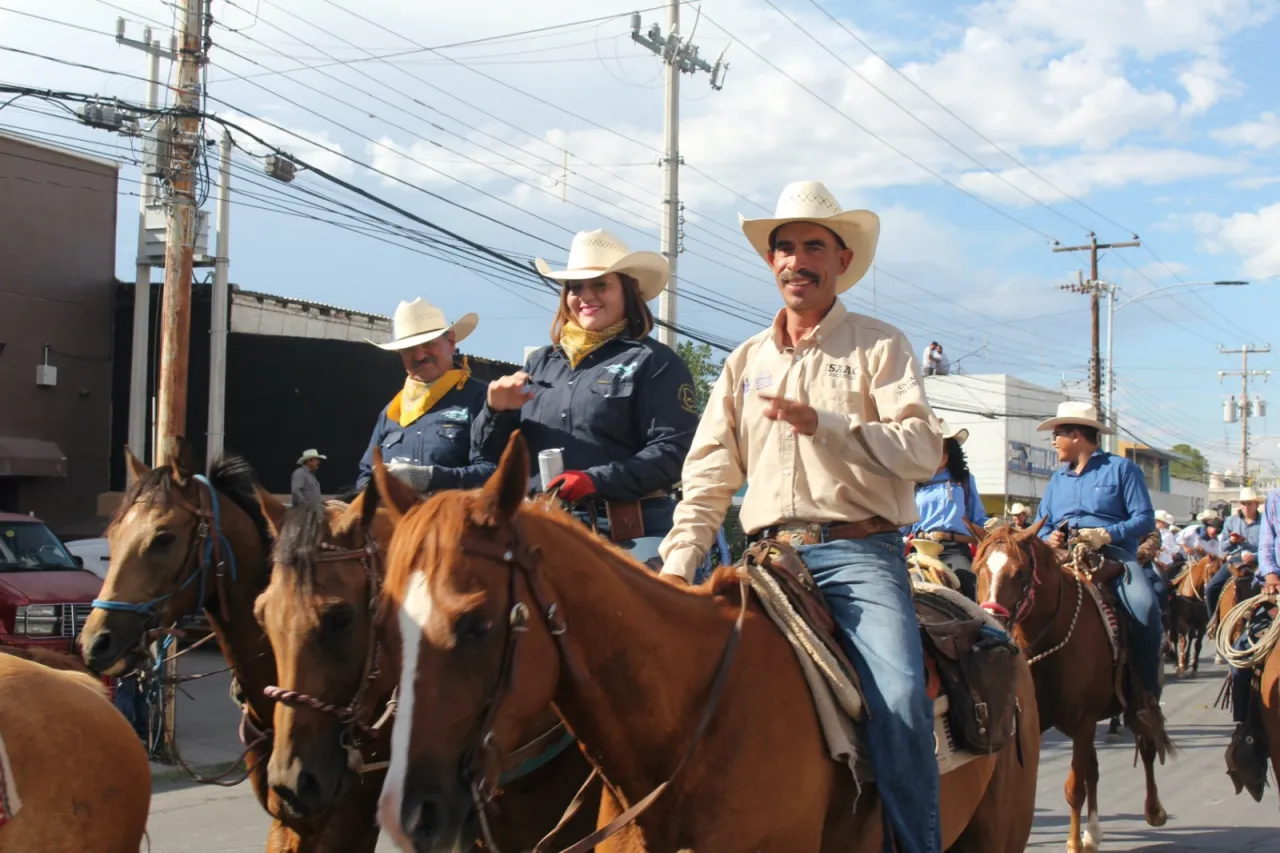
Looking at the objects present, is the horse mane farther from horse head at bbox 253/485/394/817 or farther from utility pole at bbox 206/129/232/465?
utility pole at bbox 206/129/232/465

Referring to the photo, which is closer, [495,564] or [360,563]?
[495,564]

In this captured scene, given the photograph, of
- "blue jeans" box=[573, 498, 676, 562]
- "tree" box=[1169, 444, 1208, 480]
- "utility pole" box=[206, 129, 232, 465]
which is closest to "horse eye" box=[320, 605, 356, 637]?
"blue jeans" box=[573, 498, 676, 562]

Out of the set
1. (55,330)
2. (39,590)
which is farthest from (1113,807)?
(55,330)

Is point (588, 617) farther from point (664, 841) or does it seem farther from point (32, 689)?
point (32, 689)

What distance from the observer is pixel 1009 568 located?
8.28 m

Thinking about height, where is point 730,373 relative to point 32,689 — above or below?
above

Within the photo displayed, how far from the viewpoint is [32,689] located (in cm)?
404

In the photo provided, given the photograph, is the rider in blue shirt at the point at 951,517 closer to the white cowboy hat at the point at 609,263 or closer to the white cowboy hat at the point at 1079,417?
the white cowboy hat at the point at 1079,417

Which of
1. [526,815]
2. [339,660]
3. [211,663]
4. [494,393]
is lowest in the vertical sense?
[211,663]

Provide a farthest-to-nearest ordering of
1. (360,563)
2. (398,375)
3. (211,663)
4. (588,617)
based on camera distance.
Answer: (398,375) → (211,663) → (360,563) → (588,617)

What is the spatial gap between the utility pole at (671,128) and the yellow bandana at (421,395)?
→ 14924 millimetres

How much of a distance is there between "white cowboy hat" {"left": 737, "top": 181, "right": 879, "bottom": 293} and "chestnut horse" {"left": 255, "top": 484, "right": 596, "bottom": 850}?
1.73 metres

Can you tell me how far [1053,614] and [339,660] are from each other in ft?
19.8

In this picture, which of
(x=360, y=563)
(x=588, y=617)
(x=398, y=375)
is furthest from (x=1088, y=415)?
(x=398, y=375)
